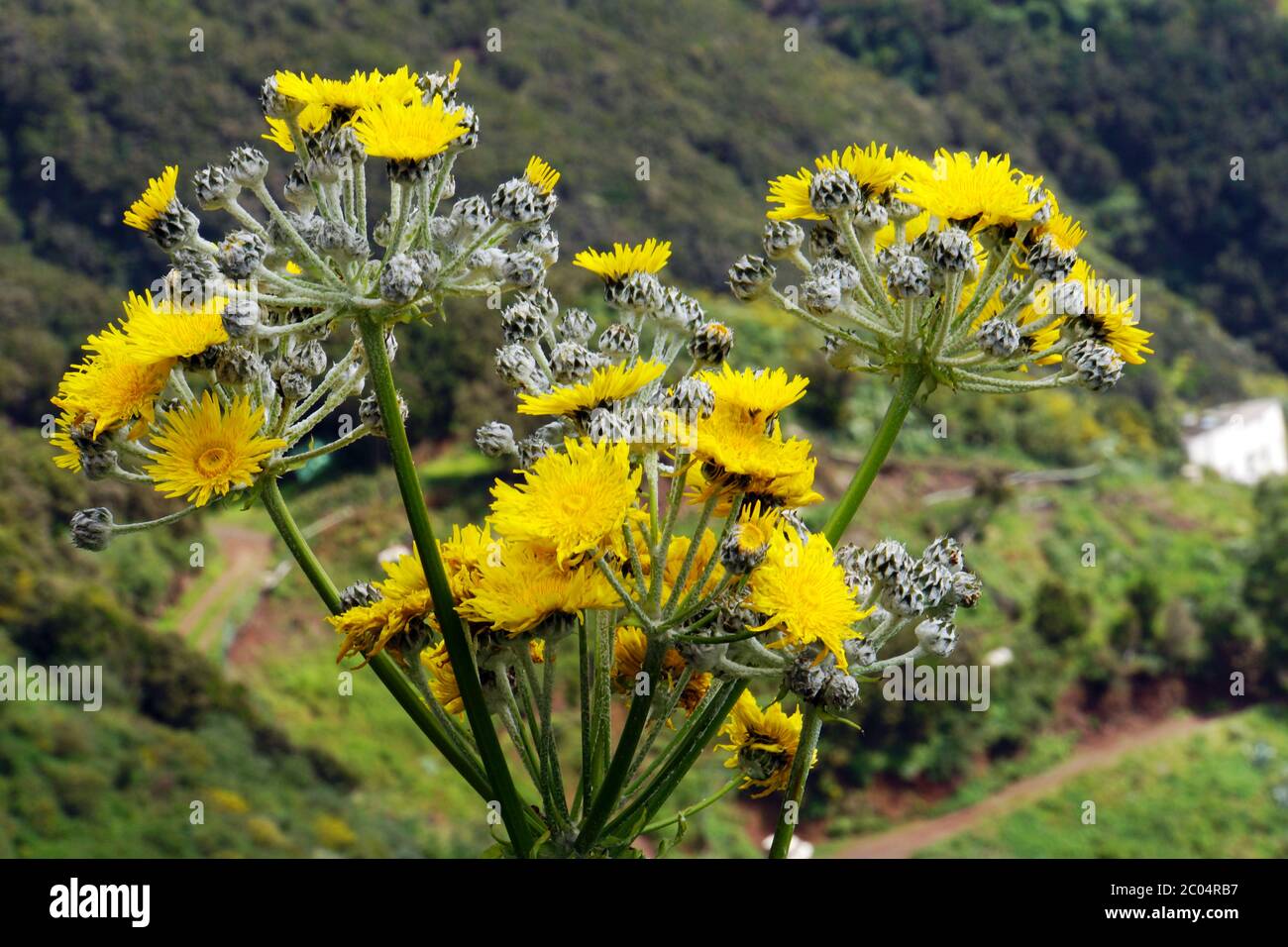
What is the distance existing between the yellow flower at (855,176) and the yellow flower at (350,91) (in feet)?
2.67

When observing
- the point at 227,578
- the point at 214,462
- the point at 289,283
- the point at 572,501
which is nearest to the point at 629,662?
the point at 572,501

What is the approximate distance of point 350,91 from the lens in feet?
10.2

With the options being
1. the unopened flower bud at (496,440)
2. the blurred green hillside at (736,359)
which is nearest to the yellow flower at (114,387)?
the unopened flower bud at (496,440)

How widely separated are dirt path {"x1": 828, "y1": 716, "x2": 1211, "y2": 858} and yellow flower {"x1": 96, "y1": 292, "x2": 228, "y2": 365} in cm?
3062

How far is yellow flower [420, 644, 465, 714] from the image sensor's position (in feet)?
10.7

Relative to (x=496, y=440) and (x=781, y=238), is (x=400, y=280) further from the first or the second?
(x=781, y=238)

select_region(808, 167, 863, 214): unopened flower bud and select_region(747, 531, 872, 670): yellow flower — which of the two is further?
select_region(808, 167, 863, 214): unopened flower bud

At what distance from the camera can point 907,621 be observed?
3062mm

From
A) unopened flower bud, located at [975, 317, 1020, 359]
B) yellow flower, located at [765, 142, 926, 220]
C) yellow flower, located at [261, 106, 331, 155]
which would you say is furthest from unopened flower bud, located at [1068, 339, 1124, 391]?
yellow flower, located at [261, 106, 331, 155]

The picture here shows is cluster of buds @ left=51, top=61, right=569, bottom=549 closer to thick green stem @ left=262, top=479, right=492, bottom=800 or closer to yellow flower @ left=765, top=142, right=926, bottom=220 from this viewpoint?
thick green stem @ left=262, top=479, right=492, bottom=800

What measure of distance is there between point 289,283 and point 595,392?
0.63m
